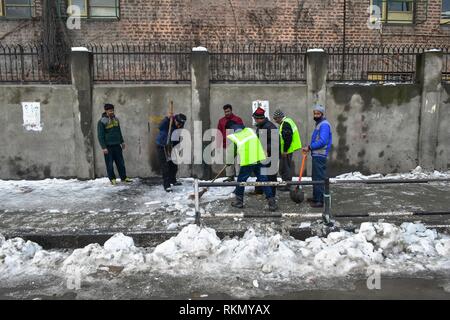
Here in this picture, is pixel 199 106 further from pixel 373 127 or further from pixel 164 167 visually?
pixel 373 127

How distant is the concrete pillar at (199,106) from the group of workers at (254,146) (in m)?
0.64

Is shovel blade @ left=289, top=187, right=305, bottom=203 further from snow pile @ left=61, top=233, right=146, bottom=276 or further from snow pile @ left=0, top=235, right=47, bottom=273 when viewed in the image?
snow pile @ left=0, top=235, right=47, bottom=273

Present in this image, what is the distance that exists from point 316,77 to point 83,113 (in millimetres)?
5524

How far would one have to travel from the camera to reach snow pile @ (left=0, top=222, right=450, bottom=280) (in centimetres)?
566

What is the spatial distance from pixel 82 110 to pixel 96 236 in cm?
448

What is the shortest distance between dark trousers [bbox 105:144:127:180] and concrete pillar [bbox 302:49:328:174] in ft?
14.8

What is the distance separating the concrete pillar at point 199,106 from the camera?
1028 cm

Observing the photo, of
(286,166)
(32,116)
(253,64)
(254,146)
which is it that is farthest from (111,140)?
(253,64)

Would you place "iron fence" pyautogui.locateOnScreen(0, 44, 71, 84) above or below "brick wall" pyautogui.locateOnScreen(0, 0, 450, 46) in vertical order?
below

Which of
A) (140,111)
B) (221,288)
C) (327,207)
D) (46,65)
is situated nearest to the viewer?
(221,288)

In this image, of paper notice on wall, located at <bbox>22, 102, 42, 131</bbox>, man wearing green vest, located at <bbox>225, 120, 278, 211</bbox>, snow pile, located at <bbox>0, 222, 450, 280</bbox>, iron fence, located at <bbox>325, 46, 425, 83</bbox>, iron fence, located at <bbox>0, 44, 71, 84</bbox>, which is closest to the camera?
snow pile, located at <bbox>0, 222, 450, 280</bbox>

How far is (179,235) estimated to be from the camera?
20.9 ft

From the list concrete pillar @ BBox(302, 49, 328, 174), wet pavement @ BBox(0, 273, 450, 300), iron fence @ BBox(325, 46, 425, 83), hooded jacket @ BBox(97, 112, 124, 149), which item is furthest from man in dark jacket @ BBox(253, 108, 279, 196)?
iron fence @ BBox(325, 46, 425, 83)

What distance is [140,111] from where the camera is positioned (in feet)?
34.1
